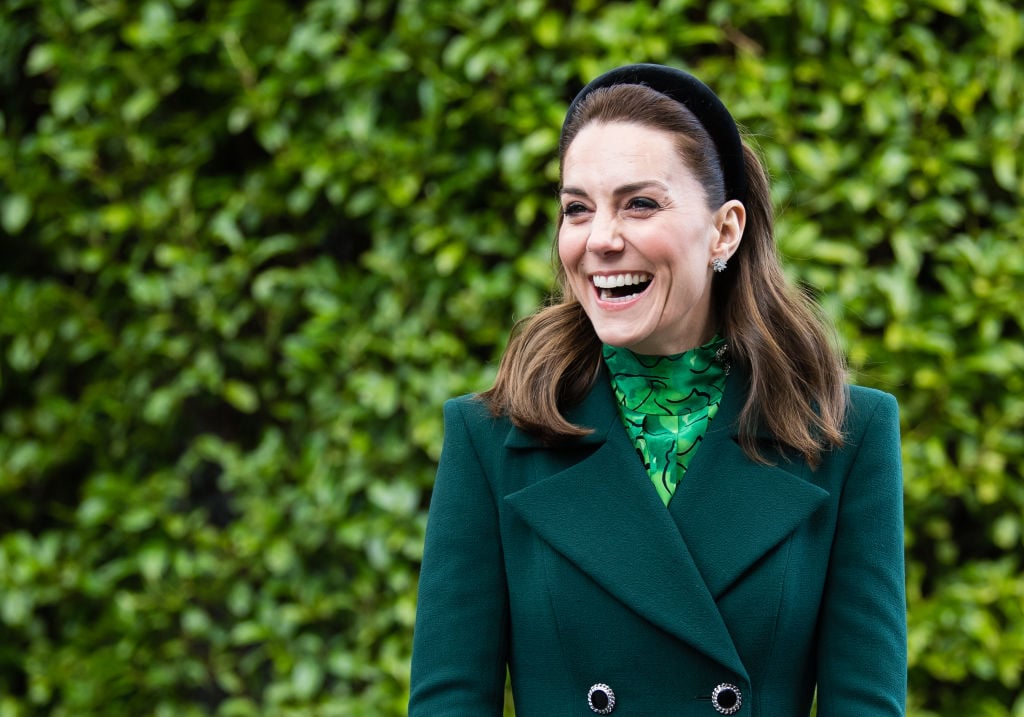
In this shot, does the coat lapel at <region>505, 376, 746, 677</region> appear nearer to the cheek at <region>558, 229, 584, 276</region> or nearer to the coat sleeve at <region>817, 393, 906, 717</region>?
the coat sleeve at <region>817, 393, 906, 717</region>

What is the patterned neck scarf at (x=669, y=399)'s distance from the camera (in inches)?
77.5

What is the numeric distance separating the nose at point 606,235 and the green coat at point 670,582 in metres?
0.32

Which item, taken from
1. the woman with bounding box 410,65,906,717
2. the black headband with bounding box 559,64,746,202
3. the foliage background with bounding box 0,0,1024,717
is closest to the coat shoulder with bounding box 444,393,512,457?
the woman with bounding box 410,65,906,717

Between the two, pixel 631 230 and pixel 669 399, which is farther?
pixel 669 399

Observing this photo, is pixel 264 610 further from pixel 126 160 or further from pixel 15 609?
pixel 126 160

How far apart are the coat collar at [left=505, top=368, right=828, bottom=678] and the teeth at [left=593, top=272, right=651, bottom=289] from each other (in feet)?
0.84

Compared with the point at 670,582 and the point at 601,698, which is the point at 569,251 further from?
the point at 601,698

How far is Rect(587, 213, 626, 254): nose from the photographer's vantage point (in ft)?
5.90

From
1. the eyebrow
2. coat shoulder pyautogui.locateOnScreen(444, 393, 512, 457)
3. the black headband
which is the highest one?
the black headband

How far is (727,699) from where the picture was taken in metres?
1.78

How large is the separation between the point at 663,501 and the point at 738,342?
296mm

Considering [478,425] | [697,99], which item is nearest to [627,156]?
[697,99]

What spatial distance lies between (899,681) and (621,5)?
1996 millimetres

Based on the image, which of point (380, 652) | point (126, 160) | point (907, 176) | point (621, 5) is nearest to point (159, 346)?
point (126, 160)
